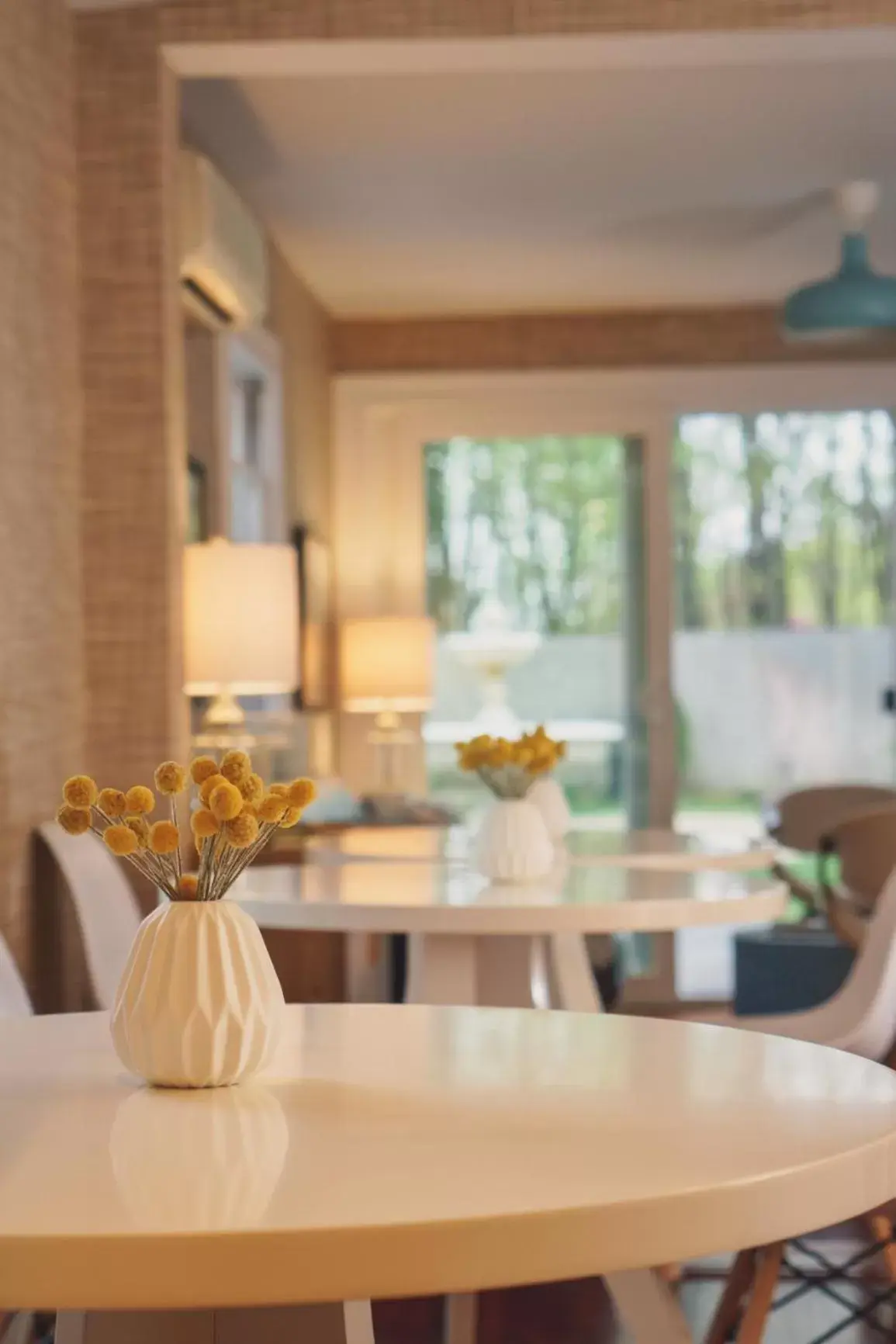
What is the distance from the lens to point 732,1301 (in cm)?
255

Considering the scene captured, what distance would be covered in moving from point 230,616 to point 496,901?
155 centimetres

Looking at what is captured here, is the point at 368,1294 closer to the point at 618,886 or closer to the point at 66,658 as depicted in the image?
the point at 618,886

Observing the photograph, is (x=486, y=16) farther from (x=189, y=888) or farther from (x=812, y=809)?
(x=812, y=809)

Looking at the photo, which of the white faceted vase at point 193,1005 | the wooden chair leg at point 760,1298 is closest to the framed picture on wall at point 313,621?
the wooden chair leg at point 760,1298

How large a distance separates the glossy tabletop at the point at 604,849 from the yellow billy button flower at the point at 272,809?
5.80 ft

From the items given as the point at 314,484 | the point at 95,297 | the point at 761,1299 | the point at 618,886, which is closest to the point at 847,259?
the point at 314,484

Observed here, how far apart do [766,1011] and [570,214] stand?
258cm

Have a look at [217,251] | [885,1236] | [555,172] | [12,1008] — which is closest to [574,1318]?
[885,1236]

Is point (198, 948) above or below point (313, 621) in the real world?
below

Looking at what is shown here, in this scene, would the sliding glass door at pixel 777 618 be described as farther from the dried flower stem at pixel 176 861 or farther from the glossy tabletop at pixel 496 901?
the dried flower stem at pixel 176 861

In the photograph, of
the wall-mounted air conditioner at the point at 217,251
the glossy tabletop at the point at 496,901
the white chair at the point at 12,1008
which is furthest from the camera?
the wall-mounted air conditioner at the point at 217,251

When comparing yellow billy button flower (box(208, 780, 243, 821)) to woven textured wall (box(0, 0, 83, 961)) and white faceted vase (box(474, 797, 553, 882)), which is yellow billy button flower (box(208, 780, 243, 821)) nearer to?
white faceted vase (box(474, 797, 553, 882))

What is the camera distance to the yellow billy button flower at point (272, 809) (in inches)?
63.2

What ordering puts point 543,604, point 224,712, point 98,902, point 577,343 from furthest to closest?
point 543,604, point 577,343, point 224,712, point 98,902
